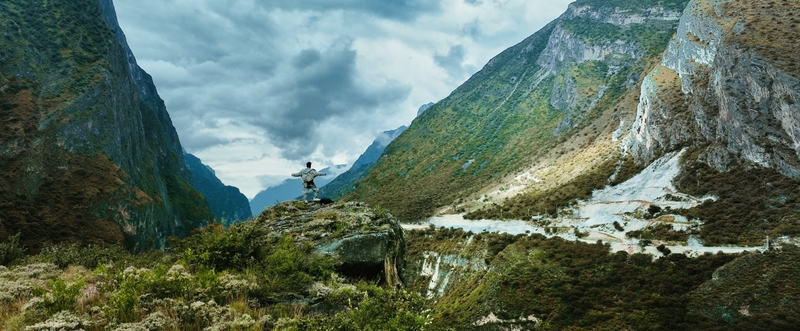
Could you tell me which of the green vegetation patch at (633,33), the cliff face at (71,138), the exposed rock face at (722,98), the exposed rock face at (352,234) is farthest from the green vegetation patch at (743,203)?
the green vegetation patch at (633,33)

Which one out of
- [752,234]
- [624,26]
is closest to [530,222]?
[752,234]

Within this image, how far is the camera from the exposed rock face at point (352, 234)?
42.1 ft

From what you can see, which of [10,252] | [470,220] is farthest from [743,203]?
[10,252]

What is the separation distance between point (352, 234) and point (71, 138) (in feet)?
299

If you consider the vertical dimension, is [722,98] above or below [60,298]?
above

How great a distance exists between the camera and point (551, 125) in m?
140

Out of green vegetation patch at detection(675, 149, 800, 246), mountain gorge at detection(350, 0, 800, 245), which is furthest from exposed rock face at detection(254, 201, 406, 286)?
mountain gorge at detection(350, 0, 800, 245)

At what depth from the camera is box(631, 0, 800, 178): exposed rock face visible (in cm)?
5300

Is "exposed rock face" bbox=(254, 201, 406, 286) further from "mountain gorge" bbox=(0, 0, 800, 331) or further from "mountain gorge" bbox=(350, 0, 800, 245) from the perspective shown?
"mountain gorge" bbox=(350, 0, 800, 245)

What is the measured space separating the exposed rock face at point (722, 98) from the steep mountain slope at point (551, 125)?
41.6 ft

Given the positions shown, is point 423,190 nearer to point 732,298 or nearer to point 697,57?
point 697,57

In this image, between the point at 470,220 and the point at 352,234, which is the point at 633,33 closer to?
the point at 470,220

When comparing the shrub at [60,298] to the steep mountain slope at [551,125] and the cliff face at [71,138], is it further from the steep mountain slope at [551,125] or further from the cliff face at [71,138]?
the steep mountain slope at [551,125]

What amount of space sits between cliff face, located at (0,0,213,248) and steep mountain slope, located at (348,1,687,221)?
212 ft
